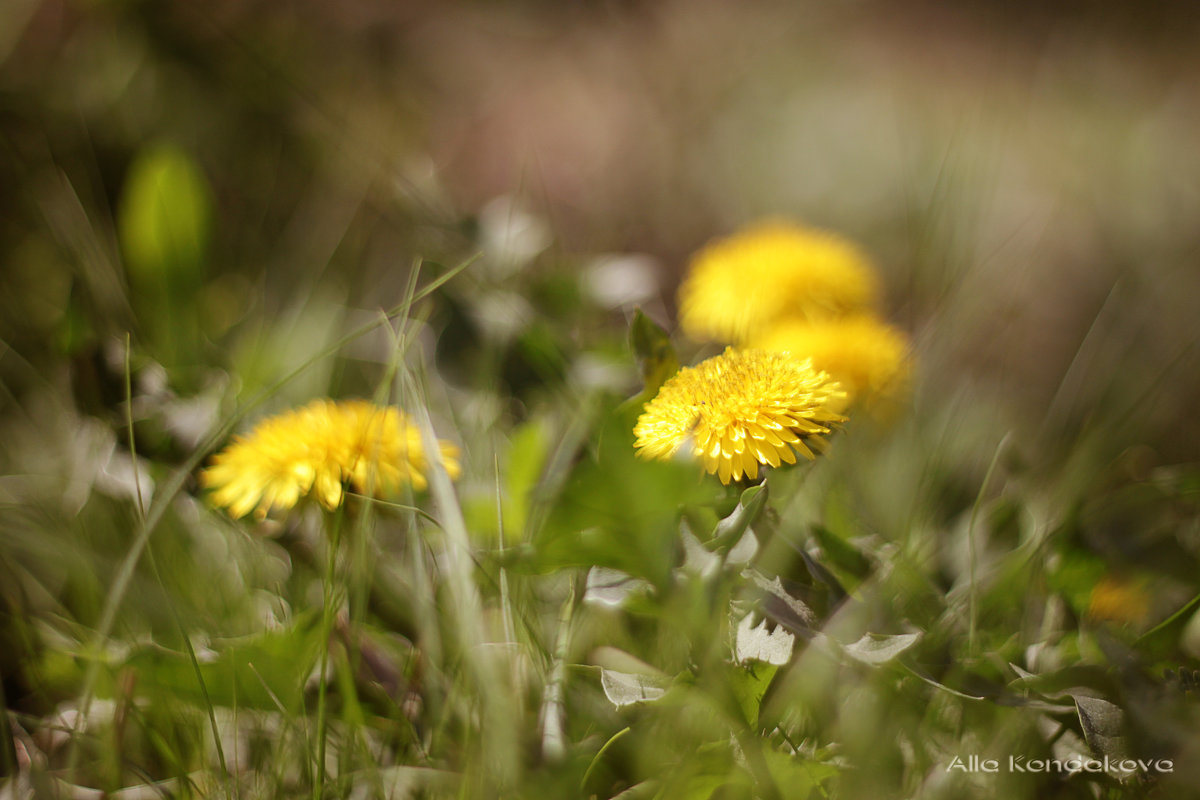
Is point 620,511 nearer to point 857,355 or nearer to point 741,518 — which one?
point 741,518

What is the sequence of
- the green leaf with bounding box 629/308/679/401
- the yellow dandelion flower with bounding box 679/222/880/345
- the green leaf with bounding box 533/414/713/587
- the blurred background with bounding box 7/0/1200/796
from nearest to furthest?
1. the green leaf with bounding box 533/414/713/587
2. the green leaf with bounding box 629/308/679/401
3. the blurred background with bounding box 7/0/1200/796
4. the yellow dandelion flower with bounding box 679/222/880/345

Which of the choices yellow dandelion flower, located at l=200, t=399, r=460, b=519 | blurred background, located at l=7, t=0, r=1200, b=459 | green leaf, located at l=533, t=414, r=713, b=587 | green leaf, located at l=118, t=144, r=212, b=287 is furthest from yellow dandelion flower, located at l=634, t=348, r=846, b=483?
green leaf, located at l=118, t=144, r=212, b=287

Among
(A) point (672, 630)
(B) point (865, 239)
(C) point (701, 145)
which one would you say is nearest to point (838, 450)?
(A) point (672, 630)

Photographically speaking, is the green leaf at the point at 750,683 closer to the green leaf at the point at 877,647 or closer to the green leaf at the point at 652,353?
the green leaf at the point at 877,647

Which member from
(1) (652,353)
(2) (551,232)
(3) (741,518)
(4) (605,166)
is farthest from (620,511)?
(4) (605,166)

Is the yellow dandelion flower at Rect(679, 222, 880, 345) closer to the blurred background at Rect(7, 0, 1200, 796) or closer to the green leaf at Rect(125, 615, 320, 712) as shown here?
the blurred background at Rect(7, 0, 1200, 796)
